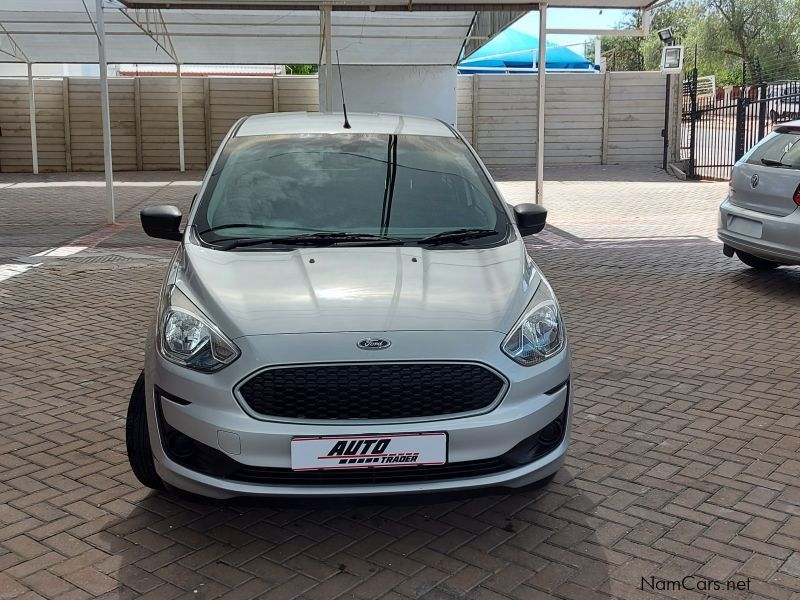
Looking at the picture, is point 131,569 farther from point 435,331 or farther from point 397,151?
point 397,151

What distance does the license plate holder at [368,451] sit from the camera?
3.43 meters

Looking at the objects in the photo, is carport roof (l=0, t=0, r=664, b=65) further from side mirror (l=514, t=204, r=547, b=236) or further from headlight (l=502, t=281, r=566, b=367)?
headlight (l=502, t=281, r=566, b=367)

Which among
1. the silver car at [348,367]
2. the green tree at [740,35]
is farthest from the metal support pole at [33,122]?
the green tree at [740,35]

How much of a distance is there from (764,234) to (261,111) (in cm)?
1757

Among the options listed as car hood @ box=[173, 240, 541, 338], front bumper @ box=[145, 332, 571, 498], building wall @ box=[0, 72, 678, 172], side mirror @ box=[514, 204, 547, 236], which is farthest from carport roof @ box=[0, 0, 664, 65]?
front bumper @ box=[145, 332, 571, 498]

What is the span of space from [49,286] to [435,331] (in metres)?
6.67

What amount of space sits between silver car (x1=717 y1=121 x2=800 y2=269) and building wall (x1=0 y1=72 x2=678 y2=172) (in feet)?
49.7

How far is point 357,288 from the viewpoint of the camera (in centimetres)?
394

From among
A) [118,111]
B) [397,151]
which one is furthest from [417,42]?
[397,151]

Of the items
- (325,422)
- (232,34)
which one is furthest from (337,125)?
(232,34)

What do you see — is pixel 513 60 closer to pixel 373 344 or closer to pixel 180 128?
pixel 180 128

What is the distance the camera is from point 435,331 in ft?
12.0

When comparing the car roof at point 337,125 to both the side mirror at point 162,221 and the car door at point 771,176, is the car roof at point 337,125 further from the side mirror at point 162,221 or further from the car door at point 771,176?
the car door at point 771,176

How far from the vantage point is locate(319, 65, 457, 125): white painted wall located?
77.0 feet
